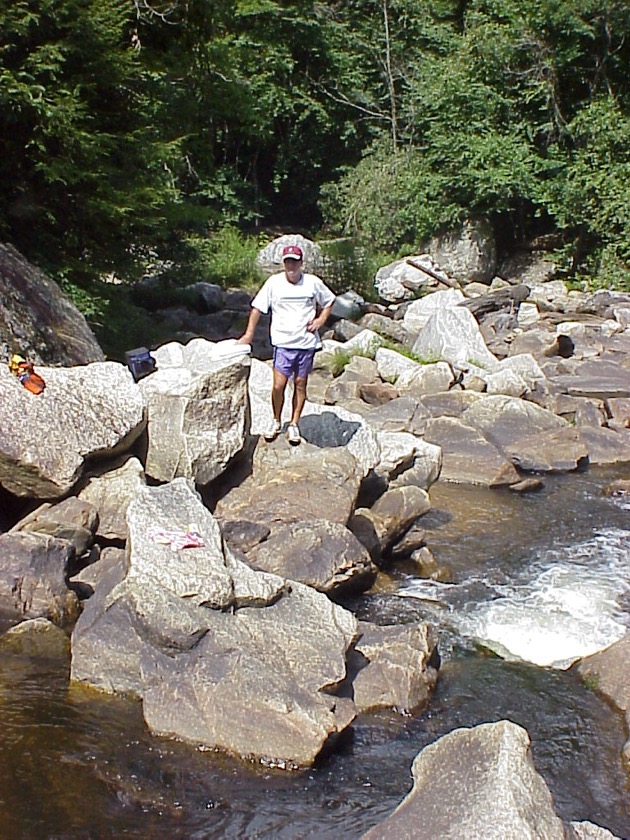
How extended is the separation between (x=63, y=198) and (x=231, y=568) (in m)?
8.27

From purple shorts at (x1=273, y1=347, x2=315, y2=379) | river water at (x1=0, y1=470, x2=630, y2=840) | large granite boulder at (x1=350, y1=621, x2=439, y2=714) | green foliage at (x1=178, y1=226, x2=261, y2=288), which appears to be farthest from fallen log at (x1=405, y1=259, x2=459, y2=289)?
large granite boulder at (x1=350, y1=621, x2=439, y2=714)

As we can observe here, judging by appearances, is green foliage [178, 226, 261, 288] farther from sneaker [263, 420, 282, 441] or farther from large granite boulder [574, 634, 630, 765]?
large granite boulder [574, 634, 630, 765]

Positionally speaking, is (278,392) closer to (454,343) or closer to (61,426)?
(61,426)

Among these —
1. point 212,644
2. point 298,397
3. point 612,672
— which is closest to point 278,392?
point 298,397

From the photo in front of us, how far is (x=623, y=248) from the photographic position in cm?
2539

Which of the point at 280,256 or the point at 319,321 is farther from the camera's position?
the point at 280,256

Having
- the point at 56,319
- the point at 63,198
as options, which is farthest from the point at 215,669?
the point at 63,198

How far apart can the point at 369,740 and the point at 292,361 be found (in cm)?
392

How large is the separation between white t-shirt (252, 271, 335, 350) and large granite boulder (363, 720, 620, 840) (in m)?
4.80

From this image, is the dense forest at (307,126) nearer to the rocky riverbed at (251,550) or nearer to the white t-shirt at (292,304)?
the rocky riverbed at (251,550)

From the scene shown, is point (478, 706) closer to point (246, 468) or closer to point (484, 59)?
point (246, 468)

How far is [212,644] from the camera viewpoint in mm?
5746

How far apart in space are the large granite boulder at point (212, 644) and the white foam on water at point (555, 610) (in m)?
1.65

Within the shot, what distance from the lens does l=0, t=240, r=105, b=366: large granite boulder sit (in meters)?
10.1
